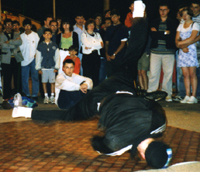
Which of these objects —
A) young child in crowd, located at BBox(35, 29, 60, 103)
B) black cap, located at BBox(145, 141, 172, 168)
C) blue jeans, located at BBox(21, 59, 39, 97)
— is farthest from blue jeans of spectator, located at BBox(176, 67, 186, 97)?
black cap, located at BBox(145, 141, 172, 168)

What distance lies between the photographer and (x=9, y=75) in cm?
809

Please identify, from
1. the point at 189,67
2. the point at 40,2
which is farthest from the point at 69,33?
the point at 40,2

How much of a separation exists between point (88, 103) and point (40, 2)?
34.2m

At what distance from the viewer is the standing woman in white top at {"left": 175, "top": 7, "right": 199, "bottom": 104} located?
24.8 feet

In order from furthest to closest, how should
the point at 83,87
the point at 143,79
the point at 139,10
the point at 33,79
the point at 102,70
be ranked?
the point at 102,70 < the point at 143,79 < the point at 33,79 < the point at 83,87 < the point at 139,10

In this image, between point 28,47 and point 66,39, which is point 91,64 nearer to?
point 66,39

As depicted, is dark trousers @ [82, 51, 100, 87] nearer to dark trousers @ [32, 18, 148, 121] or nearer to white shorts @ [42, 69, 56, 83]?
white shorts @ [42, 69, 56, 83]

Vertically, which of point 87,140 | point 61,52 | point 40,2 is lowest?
point 87,140

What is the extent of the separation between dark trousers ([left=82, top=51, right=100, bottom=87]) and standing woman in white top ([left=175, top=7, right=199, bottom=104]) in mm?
2013

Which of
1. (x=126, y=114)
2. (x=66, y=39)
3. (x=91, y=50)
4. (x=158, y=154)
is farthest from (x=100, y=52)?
(x=158, y=154)

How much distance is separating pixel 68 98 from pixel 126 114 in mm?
3594

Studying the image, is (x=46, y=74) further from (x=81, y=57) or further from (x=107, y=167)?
(x=107, y=167)

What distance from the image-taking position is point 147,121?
3.29 m

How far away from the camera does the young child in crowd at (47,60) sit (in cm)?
820
